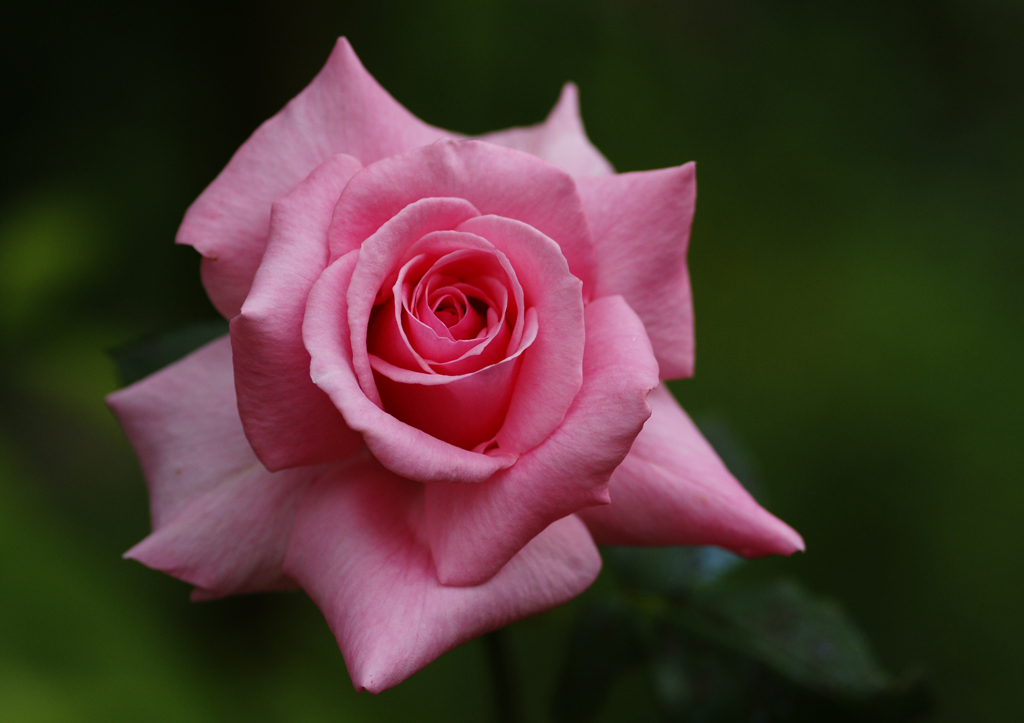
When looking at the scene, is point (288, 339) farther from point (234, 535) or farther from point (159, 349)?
point (159, 349)

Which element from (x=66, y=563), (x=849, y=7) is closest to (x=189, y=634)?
(x=66, y=563)

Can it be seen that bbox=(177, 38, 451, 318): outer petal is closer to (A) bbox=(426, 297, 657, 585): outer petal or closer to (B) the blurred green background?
(A) bbox=(426, 297, 657, 585): outer petal

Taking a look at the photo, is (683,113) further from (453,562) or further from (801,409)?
(453,562)

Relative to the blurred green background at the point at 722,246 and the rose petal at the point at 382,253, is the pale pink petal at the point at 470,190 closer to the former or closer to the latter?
the rose petal at the point at 382,253

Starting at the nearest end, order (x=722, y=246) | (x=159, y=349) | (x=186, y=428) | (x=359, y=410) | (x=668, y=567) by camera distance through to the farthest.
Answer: (x=359, y=410) < (x=186, y=428) < (x=159, y=349) < (x=668, y=567) < (x=722, y=246)

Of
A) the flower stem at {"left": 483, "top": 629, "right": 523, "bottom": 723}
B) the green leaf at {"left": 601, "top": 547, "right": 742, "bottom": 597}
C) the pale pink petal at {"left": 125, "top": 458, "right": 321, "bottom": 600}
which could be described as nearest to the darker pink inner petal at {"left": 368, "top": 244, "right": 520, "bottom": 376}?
the pale pink petal at {"left": 125, "top": 458, "right": 321, "bottom": 600}

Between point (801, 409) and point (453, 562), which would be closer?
point (453, 562)

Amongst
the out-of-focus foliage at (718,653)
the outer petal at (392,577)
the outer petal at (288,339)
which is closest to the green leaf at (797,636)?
the out-of-focus foliage at (718,653)

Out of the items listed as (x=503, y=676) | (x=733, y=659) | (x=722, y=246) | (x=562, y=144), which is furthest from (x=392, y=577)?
(x=722, y=246)
